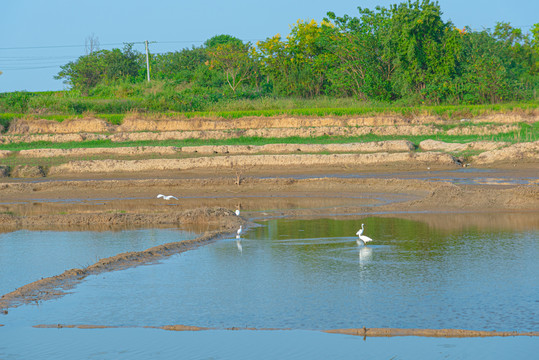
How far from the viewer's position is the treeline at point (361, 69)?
36.3m

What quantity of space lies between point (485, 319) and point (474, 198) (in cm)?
917

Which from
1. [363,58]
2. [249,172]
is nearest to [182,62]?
[363,58]

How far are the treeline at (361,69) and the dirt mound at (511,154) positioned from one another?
1238 centimetres

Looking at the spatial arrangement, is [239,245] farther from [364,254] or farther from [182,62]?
[182,62]

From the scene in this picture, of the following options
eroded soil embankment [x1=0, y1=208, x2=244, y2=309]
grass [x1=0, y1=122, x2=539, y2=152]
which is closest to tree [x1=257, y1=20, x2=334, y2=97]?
grass [x1=0, y1=122, x2=539, y2=152]

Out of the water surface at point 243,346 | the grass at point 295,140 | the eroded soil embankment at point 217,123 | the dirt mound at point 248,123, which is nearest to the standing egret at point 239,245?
the water surface at point 243,346

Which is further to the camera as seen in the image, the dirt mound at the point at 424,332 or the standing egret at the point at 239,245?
the standing egret at the point at 239,245

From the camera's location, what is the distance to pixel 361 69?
3997 centimetres

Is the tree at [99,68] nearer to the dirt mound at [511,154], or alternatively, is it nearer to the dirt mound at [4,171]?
the dirt mound at [4,171]

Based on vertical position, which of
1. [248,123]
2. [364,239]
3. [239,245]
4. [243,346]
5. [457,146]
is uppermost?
[248,123]

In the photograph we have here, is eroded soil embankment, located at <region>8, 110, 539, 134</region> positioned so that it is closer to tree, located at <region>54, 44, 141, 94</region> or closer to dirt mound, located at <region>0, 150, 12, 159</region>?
dirt mound, located at <region>0, 150, 12, 159</region>

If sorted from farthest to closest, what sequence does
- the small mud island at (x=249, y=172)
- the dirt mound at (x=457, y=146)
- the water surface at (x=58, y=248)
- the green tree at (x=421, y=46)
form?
the green tree at (x=421, y=46)
the dirt mound at (x=457, y=146)
the small mud island at (x=249, y=172)
the water surface at (x=58, y=248)

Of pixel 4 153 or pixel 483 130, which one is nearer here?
pixel 4 153

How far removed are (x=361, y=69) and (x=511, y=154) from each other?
707 inches
